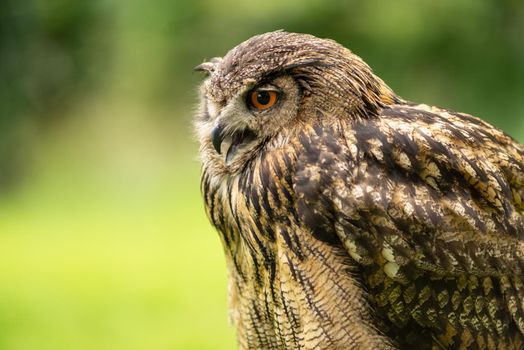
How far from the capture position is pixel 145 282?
6629 mm

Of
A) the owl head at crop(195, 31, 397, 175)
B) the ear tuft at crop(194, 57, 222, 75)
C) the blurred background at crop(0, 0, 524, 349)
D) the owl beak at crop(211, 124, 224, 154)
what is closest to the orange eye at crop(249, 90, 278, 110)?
the owl head at crop(195, 31, 397, 175)

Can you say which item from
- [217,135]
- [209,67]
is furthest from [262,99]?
[209,67]

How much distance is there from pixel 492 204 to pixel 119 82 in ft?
31.0

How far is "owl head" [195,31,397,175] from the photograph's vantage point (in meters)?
2.74

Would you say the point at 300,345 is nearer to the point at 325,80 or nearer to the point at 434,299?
the point at 434,299

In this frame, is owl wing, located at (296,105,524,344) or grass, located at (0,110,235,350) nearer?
owl wing, located at (296,105,524,344)

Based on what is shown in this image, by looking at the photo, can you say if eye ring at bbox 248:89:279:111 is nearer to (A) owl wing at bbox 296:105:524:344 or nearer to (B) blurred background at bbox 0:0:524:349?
(A) owl wing at bbox 296:105:524:344

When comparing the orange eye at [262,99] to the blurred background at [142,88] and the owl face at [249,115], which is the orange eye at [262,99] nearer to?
the owl face at [249,115]

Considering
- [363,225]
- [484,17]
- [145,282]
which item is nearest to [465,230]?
[363,225]

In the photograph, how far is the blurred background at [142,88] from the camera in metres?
8.59

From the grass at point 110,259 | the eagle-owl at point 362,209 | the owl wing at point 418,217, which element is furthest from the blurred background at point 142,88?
the owl wing at point 418,217

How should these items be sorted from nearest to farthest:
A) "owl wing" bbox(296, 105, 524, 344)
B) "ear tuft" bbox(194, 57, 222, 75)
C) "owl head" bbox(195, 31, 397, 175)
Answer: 1. "owl wing" bbox(296, 105, 524, 344)
2. "owl head" bbox(195, 31, 397, 175)
3. "ear tuft" bbox(194, 57, 222, 75)

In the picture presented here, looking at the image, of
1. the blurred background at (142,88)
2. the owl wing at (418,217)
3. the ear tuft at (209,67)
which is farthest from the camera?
the blurred background at (142,88)

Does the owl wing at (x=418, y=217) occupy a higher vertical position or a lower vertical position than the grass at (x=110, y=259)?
lower
